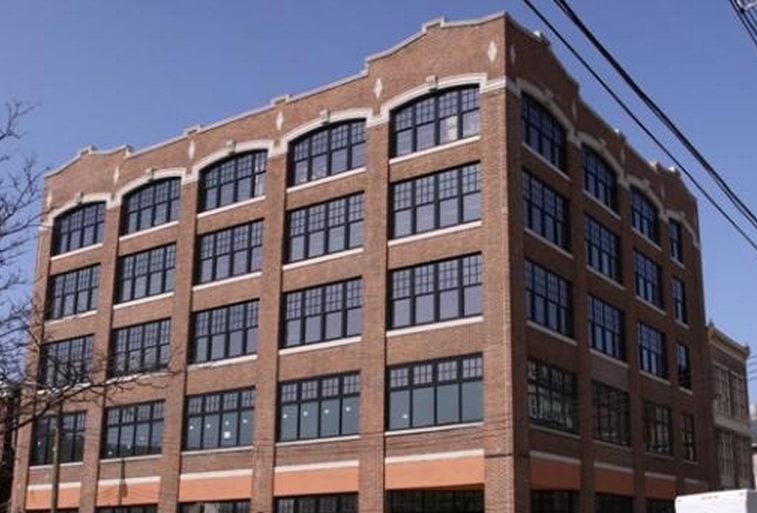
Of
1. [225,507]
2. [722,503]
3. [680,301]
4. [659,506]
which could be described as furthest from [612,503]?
[722,503]

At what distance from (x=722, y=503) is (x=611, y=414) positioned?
1807 centimetres

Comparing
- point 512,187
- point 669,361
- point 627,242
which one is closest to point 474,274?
point 512,187

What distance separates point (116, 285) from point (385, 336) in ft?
53.0

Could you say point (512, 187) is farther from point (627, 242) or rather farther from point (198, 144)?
point (198, 144)

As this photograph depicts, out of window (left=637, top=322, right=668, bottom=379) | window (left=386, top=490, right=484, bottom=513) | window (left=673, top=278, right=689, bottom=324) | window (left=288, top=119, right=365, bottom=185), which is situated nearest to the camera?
window (left=386, top=490, right=484, bottom=513)

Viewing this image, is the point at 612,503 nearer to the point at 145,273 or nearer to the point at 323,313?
the point at 323,313

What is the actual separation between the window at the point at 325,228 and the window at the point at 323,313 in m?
1.45

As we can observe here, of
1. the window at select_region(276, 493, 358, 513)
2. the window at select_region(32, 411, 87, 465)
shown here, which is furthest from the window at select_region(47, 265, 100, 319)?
the window at select_region(276, 493, 358, 513)

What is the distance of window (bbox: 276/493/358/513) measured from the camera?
37.6 metres

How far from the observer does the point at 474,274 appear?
36156 millimetres

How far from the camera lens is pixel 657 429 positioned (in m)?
46.0

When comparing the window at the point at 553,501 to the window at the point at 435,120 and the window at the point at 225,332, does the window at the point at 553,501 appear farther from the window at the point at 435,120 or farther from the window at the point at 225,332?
the window at the point at 435,120

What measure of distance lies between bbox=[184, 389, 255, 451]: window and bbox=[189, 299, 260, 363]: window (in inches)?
62.7

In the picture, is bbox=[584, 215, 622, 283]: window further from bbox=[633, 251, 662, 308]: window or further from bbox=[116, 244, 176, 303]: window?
Result: bbox=[116, 244, 176, 303]: window
